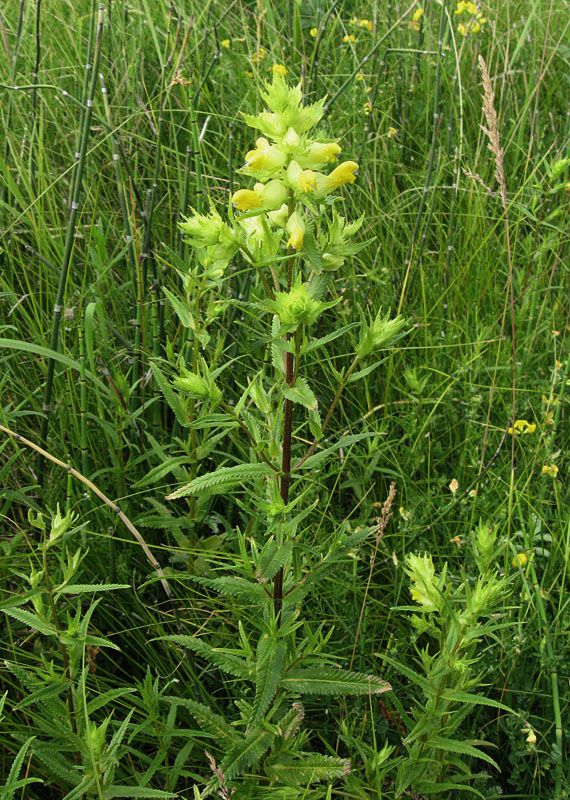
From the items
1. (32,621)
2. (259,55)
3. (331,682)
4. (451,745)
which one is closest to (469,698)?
(451,745)

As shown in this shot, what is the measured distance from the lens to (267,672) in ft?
3.53

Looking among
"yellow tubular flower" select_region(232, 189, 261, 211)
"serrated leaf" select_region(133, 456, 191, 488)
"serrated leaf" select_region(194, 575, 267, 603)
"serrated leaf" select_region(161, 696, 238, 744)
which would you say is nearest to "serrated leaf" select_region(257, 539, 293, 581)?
"serrated leaf" select_region(194, 575, 267, 603)

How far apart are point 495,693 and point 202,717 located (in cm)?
60

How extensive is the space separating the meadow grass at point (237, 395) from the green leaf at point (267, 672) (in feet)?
0.33

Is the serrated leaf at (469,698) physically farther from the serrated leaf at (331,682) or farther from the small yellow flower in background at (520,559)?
the small yellow flower in background at (520,559)

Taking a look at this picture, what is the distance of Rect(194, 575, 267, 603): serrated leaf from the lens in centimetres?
107

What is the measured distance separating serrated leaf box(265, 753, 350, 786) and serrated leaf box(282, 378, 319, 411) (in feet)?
1.80

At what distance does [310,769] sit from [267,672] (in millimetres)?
177

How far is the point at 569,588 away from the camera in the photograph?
1519 millimetres

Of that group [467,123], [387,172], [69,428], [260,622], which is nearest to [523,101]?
[467,123]

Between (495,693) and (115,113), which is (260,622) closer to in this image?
(495,693)

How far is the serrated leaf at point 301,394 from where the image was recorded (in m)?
0.98

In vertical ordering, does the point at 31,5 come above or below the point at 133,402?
above

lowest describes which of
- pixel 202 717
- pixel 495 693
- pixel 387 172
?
pixel 495 693
